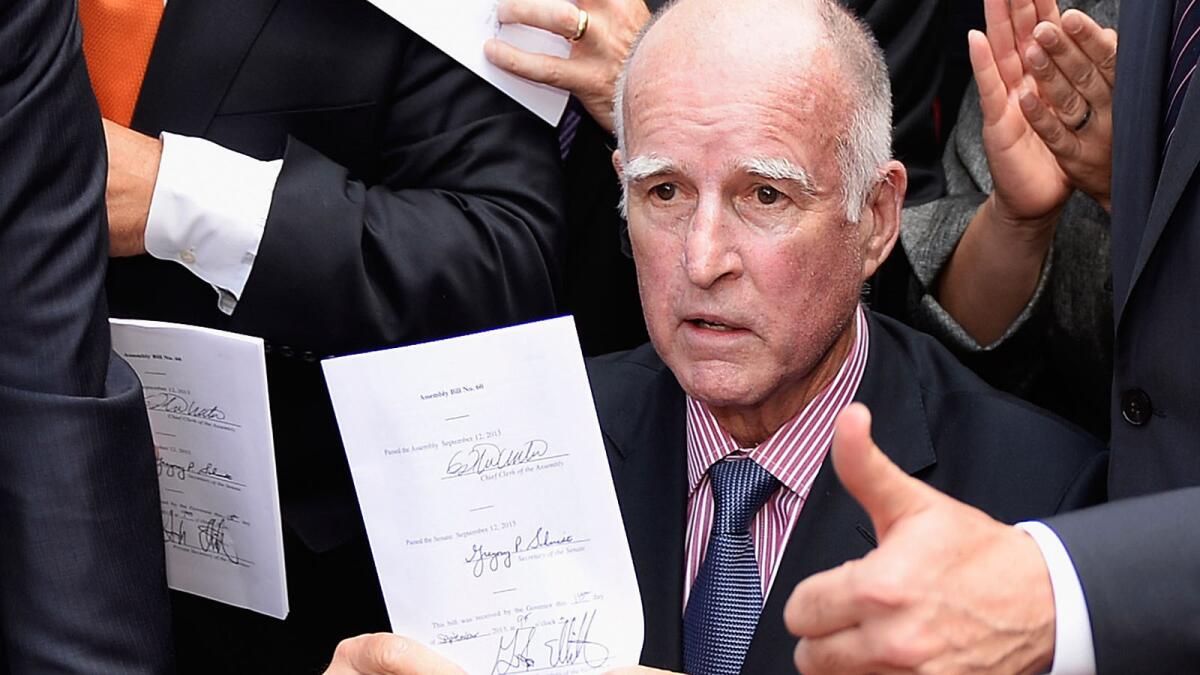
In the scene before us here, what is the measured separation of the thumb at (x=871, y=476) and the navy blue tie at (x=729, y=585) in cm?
68

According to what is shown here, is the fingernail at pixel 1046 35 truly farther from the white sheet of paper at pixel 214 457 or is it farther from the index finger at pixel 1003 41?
the white sheet of paper at pixel 214 457

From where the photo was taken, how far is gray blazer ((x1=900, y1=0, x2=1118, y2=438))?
2666mm

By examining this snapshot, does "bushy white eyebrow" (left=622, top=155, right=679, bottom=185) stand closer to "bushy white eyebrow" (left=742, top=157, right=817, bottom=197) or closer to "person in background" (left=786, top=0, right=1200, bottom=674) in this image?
"bushy white eyebrow" (left=742, top=157, right=817, bottom=197)

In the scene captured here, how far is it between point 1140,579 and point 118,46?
1631mm

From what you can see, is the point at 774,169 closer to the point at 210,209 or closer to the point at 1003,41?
the point at 1003,41

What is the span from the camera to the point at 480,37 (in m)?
2.55

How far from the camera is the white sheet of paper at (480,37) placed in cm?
249

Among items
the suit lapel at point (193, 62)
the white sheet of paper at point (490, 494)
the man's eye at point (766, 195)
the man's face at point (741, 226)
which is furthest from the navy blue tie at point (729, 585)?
the suit lapel at point (193, 62)

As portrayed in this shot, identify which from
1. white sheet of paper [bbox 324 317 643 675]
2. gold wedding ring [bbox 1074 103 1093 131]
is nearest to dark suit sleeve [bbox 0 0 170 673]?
white sheet of paper [bbox 324 317 643 675]

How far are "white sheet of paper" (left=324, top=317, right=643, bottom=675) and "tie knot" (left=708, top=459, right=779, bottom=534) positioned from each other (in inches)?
11.7

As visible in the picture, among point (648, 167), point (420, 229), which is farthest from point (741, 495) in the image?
point (420, 229)

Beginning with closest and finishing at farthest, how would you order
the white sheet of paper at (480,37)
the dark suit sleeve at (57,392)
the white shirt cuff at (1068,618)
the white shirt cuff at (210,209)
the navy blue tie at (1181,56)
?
1. the white shirt cuff at (1068,618)
2. the dark suit sleeve at (57,392)
3. the navy blue tie at (1181,56)
4. the white shirt cuff at (210,209)
5. the white sheet of paper at (480,37)

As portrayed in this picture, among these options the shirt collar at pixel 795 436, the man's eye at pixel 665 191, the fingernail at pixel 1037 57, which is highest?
the fingernail at pixel 1037 57

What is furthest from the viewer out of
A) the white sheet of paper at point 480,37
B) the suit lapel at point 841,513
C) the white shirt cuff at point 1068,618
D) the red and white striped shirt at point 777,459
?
the white sheet of paper at point 480,37
